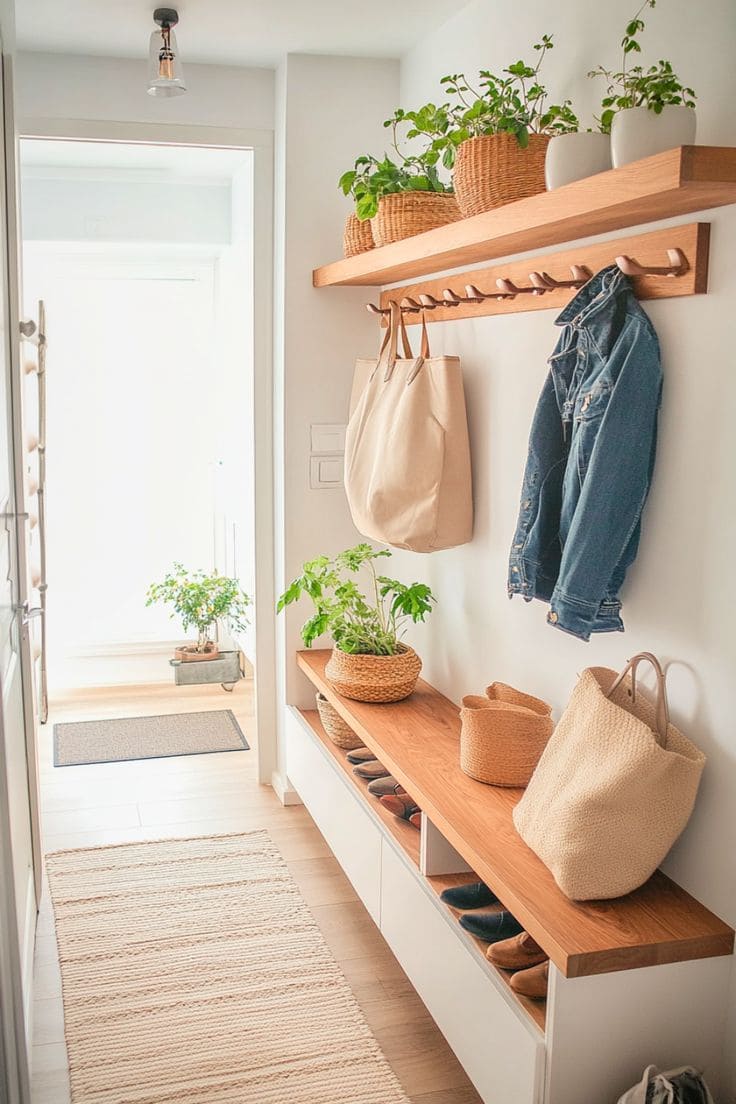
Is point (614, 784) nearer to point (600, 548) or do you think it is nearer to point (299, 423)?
point (600, 548)

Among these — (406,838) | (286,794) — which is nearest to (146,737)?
(286,794)

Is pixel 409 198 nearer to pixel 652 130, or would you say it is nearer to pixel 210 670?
pixel 652 130

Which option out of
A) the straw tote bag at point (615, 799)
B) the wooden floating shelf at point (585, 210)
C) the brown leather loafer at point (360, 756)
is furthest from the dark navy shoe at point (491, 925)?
the wooden floating shelf at point (585, 210)

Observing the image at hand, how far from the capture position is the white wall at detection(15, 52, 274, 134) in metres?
3.28

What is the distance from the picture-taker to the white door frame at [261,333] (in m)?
3.36

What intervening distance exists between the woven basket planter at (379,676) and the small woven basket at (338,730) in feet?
0.46

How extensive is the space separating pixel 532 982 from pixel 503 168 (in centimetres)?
154

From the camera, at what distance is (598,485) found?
1899 millimetres

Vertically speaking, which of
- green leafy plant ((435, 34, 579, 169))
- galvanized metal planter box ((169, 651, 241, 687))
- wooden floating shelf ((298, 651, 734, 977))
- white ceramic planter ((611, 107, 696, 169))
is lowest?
galvanized metal planter box ((169, 651, 241, 687))

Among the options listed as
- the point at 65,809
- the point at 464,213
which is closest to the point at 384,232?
the point at 464,213

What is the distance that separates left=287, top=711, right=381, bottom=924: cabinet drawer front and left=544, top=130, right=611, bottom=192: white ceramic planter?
1.54 meters

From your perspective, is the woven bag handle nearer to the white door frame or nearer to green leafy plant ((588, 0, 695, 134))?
green leafy plant ((588, 0, 695, 134))

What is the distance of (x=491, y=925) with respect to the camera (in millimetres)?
2084

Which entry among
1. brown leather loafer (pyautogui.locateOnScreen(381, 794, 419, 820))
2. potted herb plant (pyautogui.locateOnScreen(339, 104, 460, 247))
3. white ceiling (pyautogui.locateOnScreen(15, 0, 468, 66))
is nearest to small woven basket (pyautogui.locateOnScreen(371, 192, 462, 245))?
potted herb plant (pyautogui.locateOnScreen(339, 104, 460, 247))
